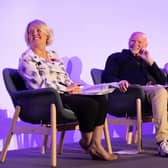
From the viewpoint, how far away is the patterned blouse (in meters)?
2.63

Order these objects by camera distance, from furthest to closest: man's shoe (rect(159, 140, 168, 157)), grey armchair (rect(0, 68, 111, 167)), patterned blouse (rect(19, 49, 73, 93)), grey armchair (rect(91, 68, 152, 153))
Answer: grey armchair (rect(91, 68, 152, 153)) < man's shoe (rect(159, 140, 168, 157)) < patterned blouse (rect(19, 49, 73, 93)) < grey armchair (rect(0, 68, 111, 167))

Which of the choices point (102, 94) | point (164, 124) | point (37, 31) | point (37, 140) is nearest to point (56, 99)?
point (102, 94)

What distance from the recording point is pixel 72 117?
2564 mm

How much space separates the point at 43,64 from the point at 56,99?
35 centimetres

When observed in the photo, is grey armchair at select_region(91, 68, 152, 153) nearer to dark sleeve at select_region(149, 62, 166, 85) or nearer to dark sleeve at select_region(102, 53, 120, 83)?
dark sleeve at select_region(102, 53, 120, 83)

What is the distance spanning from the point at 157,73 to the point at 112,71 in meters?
0.42

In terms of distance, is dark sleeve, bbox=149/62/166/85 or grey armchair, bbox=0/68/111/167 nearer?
grey armchair, bbox=0/68/111/167

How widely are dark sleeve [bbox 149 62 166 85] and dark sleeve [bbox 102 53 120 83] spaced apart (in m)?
0.32

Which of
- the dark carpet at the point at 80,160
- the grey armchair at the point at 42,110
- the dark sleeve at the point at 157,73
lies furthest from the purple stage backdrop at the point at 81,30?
the dark sleeve at the point at 157,73

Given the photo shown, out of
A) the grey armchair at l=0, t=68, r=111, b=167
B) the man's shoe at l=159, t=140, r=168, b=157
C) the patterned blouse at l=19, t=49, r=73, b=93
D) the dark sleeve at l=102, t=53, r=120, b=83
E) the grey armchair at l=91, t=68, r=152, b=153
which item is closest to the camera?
the grey armchair at l=0, t=68, r=111, b=167

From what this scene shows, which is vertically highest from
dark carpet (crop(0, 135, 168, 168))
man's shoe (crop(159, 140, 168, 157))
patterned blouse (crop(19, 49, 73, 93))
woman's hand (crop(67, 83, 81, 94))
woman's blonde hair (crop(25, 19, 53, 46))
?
woman's blonde hair (crop(25, 19, 53, 46))

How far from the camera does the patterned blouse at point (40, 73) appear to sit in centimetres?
263

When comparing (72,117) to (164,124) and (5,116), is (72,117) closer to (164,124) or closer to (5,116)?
(164,124)

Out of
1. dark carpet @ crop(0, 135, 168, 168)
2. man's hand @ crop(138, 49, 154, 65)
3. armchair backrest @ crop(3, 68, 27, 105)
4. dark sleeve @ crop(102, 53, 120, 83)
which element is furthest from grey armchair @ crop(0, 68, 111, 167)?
man's hand @ crop(138, 49, 154, 65)
